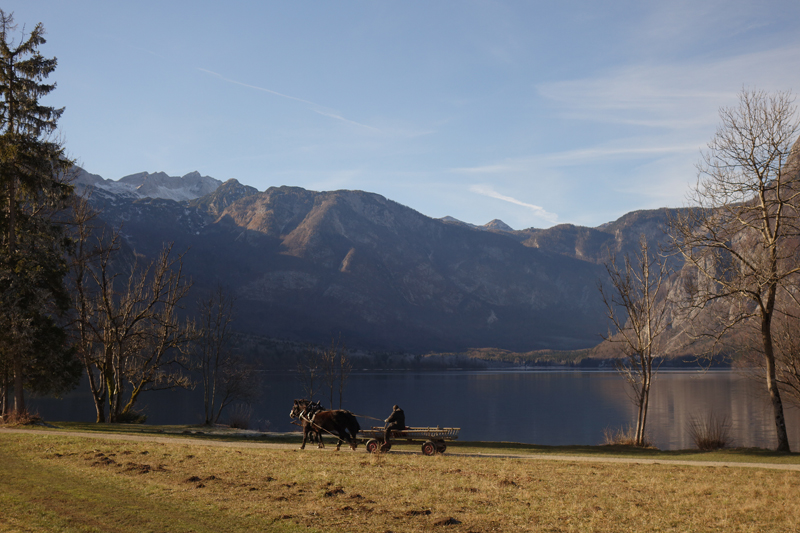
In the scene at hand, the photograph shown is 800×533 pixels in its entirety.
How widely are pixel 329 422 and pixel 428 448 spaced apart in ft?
11.9

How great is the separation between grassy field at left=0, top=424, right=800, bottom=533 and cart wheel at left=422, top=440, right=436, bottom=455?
5.69 ft

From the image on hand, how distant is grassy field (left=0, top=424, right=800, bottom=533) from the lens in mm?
10078

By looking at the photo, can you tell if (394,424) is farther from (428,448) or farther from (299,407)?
(299,407)

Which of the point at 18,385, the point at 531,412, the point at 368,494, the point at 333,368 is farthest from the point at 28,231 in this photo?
the point at 531,412

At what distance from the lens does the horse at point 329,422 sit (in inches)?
799

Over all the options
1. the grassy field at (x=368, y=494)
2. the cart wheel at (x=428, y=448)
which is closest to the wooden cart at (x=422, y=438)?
the cart wheel at (x=428, y=448)

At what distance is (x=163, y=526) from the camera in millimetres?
9656

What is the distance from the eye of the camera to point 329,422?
67.5 ft

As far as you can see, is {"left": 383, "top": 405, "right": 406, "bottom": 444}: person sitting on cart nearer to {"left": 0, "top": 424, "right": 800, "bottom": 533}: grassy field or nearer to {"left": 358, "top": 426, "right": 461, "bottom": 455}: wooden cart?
{"left": 358, "top": 426, "right": 461, "bottom": 455}: wooden cart

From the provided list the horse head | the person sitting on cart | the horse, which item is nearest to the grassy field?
the person sitting on cart

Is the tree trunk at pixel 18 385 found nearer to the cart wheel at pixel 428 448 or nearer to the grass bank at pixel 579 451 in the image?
the grass bank at pixel 579 451

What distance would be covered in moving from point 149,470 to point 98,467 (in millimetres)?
1611

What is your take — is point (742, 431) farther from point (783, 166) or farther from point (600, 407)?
point (783, 166)

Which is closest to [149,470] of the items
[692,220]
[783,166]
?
[692,220]
